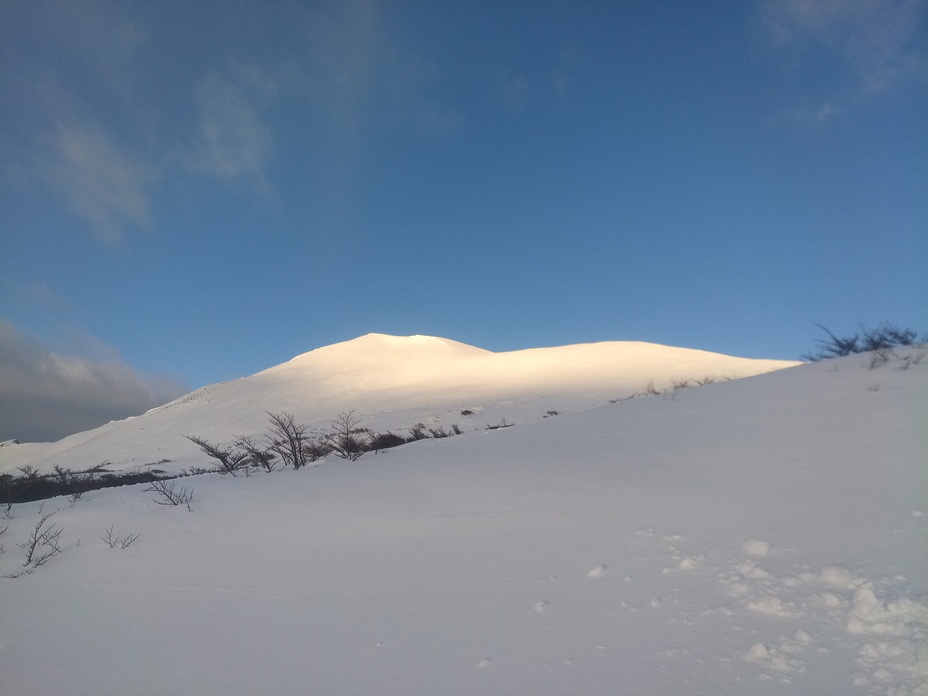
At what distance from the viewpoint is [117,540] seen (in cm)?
345

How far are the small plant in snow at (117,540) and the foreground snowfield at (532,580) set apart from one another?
0.19 ft

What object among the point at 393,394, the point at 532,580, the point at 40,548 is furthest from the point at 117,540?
the point at 393,394

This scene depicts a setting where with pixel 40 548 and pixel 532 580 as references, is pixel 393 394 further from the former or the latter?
pixel 532 580

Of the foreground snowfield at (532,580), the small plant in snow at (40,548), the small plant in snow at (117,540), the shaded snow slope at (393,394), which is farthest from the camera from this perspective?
the shaded snow slope at (393,394)

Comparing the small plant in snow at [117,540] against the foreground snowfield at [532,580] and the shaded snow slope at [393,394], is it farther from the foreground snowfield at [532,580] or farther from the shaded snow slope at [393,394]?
the shaded snow slope at [393,394]

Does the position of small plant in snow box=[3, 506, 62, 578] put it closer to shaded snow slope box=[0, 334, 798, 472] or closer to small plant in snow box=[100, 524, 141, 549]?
small plant in snow box=[100, 524, 141, 549]

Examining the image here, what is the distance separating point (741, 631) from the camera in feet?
5.89

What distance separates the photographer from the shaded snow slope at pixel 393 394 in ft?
63.0

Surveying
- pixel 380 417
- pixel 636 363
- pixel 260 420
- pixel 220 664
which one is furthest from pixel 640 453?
pixel 260 420

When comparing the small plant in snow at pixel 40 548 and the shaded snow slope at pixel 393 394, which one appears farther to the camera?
the shaded snow slope at pixel 393 394

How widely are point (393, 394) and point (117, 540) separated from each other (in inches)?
956

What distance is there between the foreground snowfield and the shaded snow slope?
11.0m

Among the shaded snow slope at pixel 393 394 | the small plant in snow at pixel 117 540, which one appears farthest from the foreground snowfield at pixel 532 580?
the shaded snow slope at pixel 393 394

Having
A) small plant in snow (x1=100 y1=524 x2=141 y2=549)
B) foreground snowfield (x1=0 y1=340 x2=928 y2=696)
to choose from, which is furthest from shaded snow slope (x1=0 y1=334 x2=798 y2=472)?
small plant in snow (x1=100 y1=524 x2=141 y2=549)
